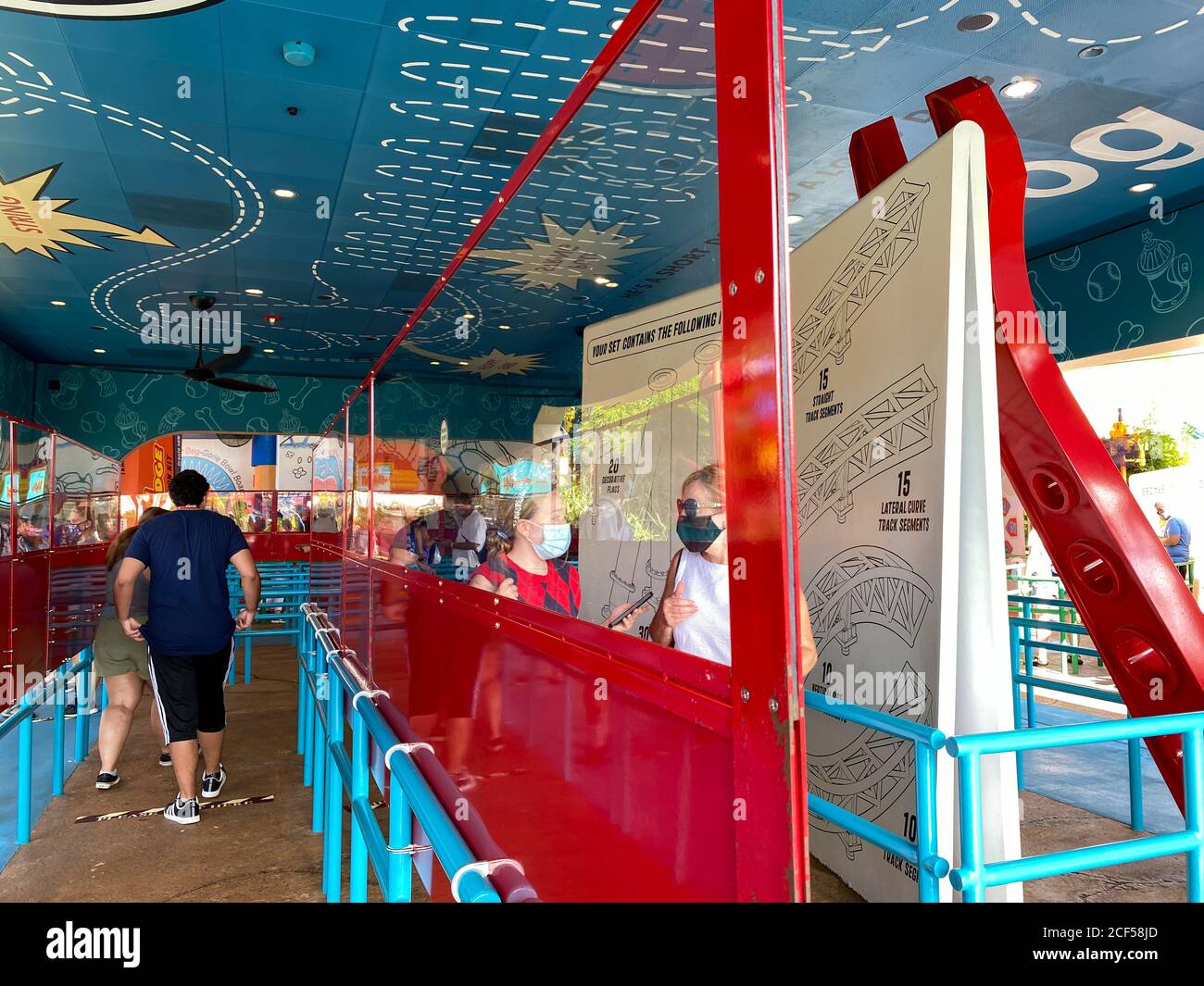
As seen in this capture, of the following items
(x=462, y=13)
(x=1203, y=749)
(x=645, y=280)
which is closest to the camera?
(x=645, y=280)

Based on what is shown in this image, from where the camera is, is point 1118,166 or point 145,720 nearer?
point 1118,166

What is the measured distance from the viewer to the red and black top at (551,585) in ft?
4.16

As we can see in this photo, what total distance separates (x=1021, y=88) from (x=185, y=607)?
487cm

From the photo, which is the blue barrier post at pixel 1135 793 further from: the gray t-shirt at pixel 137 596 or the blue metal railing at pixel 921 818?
the gray t-shirt at pixel 137 596

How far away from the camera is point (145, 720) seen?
6211 millimetres

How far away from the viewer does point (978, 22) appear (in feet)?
12.0

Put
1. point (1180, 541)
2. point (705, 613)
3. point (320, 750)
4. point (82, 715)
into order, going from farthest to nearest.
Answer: point (1180, 541) → point (82, 715) → point (320, 750) → point (705, 613)

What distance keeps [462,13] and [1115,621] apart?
11.1 feet

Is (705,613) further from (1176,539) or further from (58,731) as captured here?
(1176,539)

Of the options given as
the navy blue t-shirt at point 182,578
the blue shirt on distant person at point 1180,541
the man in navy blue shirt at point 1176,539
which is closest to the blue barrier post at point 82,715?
the navy blue t-shirt at point 182,578

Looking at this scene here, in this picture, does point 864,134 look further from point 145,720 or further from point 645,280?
point 145,720

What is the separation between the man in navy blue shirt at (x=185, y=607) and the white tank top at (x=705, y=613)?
3584 mm

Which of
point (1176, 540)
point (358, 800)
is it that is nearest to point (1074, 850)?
point (358, 800)

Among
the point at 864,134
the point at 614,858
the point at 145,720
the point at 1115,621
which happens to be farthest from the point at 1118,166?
the point at 145,720
